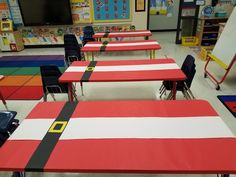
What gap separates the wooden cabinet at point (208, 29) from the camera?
6074 millimetres

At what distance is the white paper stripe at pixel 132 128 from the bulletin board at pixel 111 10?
5.52 meters

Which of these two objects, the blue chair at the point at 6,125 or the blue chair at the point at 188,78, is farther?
the blue chair at the point at 188,78

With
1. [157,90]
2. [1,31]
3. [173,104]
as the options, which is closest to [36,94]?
[157,90]

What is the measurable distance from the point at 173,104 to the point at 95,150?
0.82 metres

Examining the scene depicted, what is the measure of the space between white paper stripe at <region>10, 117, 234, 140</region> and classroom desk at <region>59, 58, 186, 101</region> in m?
0.94

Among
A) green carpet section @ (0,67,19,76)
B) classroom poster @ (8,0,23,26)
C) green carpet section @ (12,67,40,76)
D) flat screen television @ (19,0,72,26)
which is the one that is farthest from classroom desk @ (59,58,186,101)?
classroom poster @ (8,0,23,26)

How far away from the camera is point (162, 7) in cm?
844

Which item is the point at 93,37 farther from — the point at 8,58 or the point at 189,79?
the point at 189,79

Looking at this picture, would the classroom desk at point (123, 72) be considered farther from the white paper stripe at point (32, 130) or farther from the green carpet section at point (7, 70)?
the green carpet section at point (7, 70)

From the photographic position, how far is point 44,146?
132 centimetres

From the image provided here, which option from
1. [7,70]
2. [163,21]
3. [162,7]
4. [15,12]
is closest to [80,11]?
[15,12]

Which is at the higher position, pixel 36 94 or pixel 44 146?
pixel 44 146

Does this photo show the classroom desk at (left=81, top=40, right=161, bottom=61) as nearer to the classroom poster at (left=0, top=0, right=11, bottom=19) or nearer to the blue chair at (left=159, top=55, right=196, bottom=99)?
the blue chair at (left=159, top=55, right=196, bottom=99)

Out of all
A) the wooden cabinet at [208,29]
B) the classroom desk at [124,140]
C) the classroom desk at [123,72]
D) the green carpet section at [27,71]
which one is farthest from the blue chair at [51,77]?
the wooden cabinet at [208,29]
